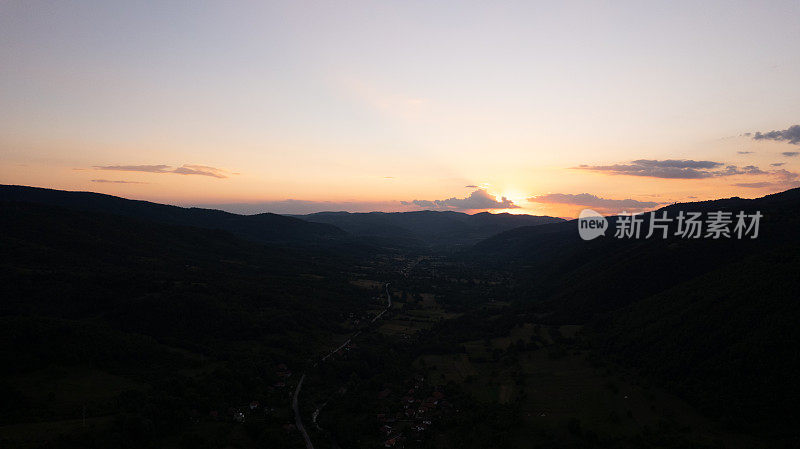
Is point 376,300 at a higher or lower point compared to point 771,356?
lower

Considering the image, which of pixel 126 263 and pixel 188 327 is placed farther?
pixel 126 263

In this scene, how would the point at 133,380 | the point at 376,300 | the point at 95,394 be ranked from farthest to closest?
the point at 376,300
the point at 133,380
the point at 95,394

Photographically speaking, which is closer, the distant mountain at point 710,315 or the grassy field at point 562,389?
the distant mountain at point 710,315

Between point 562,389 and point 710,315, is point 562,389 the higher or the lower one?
the lower one

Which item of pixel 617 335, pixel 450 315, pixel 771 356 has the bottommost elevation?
pixel 450 315

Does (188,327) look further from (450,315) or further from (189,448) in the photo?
(450,315)

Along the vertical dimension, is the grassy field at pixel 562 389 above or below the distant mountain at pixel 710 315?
below

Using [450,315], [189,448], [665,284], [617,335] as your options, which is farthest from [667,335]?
[189,448]

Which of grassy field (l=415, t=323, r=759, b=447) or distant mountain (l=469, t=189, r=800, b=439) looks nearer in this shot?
distant mountain (l=469, t=189, r=800, b=439)

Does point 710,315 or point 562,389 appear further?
point 710,315

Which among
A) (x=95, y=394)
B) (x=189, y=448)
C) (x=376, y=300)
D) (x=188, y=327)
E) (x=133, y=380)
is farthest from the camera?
(x=376, y=300)

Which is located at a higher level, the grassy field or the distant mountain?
the distant mountain
